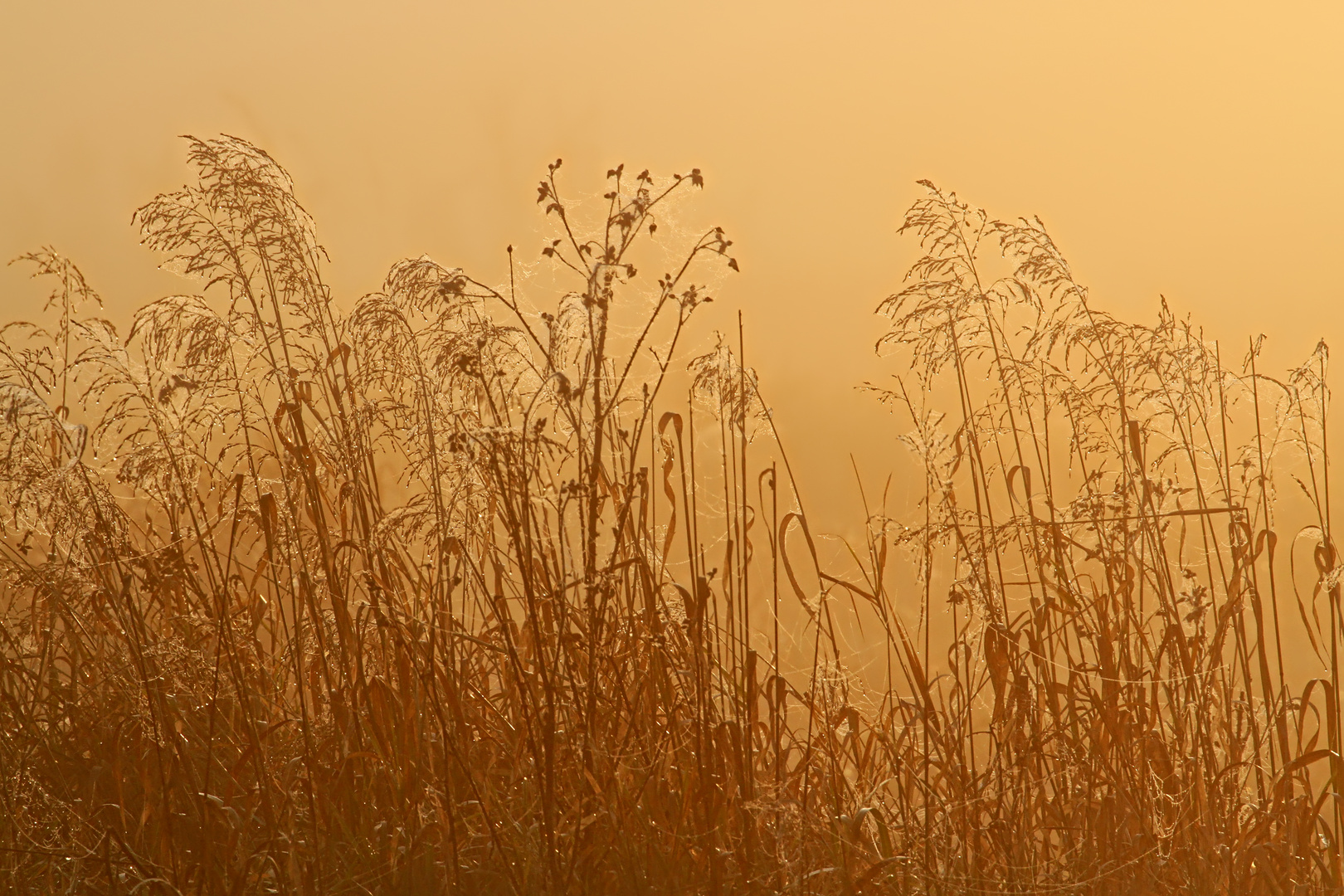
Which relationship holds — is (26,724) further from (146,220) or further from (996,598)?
(996,598)

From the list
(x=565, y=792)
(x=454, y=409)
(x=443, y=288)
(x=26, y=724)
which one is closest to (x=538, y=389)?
(x=454, y=409)

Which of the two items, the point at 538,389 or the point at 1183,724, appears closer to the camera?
the point at 538,389

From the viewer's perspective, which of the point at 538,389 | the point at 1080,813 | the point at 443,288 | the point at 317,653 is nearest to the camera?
the point at 443,288

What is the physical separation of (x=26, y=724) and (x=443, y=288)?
1440mm

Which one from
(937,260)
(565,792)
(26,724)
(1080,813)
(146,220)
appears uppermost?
(146,220)

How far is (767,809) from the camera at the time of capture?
2029 millimetres

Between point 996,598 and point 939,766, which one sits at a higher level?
point 996,598

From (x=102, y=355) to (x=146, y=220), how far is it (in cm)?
32

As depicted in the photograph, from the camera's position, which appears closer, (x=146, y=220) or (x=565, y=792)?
(x=565, y=792)

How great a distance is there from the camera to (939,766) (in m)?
2.32

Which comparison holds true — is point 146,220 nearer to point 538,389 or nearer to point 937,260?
point 538,389

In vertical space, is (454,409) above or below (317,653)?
above

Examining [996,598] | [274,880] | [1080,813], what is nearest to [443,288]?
[274,880]

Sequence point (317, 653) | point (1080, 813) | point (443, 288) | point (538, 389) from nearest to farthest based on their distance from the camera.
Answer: point (443, 288)
point (538, 389)
point (1080, 813)
point (317, 653)
